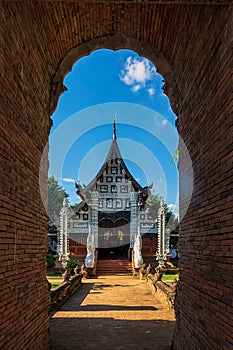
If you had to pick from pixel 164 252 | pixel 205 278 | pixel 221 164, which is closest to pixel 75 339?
pixel 205 278

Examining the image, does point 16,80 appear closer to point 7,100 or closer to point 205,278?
point 7,100

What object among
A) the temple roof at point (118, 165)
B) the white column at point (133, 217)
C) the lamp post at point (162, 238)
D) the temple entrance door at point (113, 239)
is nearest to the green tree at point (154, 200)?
the temple entrance door at point (113, 239)

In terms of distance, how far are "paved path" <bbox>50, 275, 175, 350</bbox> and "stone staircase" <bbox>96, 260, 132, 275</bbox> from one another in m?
7.76

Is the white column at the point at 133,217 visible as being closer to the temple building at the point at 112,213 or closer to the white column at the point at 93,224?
the temple building at the point at 112,213

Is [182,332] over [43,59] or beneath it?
beneath

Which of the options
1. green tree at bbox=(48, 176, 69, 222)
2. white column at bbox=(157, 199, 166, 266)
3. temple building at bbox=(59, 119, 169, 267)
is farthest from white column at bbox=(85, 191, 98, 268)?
green tree at bbox=(48, 176, 69, 222)

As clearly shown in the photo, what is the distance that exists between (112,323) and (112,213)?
15.5 metres

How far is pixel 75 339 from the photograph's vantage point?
642 cm

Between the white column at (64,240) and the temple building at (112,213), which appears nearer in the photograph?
the white column at (64,240)

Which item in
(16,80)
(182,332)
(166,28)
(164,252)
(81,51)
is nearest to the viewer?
(16,80)

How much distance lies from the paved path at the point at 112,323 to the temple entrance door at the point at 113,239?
11820 millimetres

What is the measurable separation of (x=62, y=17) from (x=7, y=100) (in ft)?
7.66

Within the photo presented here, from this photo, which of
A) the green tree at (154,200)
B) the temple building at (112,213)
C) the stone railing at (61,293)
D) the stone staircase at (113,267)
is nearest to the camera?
the stone railing at (61,293)

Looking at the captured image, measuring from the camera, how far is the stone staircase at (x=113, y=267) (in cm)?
2008
